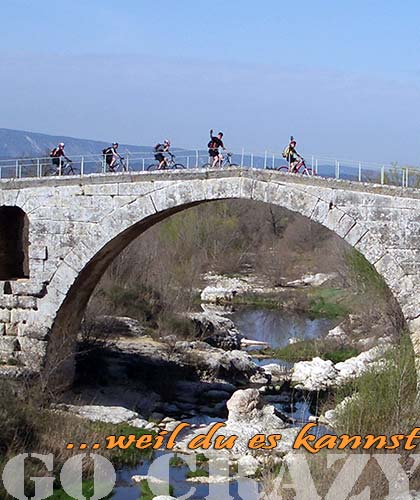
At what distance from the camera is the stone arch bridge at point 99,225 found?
46.9ft

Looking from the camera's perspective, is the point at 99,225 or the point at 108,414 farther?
the point at 99,225

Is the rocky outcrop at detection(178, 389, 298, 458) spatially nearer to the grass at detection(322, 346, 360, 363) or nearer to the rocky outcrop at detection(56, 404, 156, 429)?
the rocky outcrop at detection(56, 404, 156, 429)

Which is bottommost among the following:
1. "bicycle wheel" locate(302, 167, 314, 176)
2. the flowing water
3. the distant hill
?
the flowing water

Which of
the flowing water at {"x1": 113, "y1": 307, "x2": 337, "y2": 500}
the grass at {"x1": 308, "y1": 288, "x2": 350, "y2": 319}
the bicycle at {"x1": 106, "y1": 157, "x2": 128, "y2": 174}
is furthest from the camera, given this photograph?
the grass at {"x1": 308, "y1": 288, "x2": 350, "y2": 319}

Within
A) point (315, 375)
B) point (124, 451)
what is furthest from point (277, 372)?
point (124, 451)

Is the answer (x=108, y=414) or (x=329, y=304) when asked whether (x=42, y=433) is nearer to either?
(x=108, y=414)

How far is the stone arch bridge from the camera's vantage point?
1430 cm

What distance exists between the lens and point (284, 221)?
51062 millimetres

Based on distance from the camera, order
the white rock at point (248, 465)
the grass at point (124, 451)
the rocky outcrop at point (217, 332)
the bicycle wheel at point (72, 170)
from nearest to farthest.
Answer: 1. the white rock at point (248, 465)
2. the grass at point (124, 451)
3. the bicycle wheel at point (72, 170)
4. the rocky outcrop at point (217, 332)

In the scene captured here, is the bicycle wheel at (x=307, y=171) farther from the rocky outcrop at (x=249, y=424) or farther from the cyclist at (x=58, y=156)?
the cyclist at (x=58, y=156)

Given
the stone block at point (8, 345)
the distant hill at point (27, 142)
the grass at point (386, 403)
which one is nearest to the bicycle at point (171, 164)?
the stone block at point (8, 345)

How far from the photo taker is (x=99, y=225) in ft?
54.6

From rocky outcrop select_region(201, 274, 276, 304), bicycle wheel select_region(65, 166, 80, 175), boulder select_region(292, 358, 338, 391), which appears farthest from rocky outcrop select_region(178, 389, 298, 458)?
rocky outcrop select_region(201, 274, 276, 304)

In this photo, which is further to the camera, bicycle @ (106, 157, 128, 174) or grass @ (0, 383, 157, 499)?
bicycle @ (106, 157, 128, 174)
